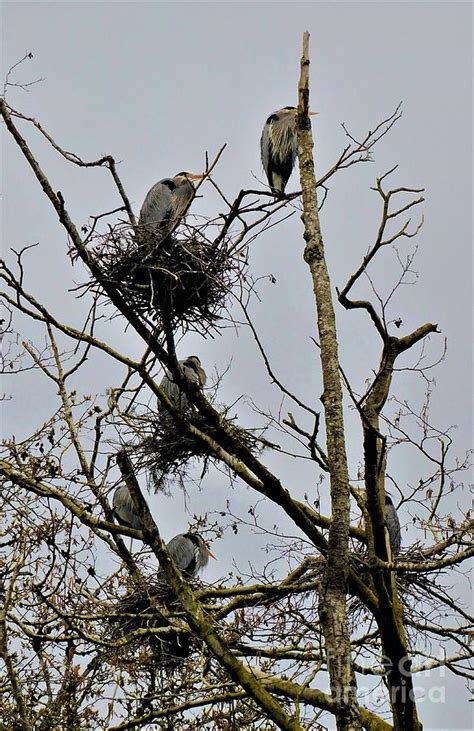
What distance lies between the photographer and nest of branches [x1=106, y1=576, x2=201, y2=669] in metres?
6.02

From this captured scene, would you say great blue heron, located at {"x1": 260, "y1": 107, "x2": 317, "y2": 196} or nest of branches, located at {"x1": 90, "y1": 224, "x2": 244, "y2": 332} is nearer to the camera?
nest of branches, located at {"x1": 90, "y1": 224, "x2": 244, "y2": 332}

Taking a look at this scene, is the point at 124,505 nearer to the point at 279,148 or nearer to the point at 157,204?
the point at 157,204

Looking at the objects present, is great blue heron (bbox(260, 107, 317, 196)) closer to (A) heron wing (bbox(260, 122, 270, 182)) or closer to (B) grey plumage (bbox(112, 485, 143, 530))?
(A) heron wing (bbox(260, 122, 270, 182))

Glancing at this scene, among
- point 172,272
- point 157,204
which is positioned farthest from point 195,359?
point 172,272

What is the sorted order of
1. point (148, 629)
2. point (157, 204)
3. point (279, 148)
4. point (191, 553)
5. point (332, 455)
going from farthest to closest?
1. point (279, 148)
2. point (191, 553)
3. point (157, 204)
4. point (148, 629)
5. point (332, 455)

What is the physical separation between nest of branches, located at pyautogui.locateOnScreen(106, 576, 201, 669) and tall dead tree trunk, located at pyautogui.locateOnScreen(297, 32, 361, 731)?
126cm

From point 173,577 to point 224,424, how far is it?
47.5 inches

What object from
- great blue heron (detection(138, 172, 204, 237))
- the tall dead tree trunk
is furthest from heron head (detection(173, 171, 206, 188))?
the tall dead tree trunk

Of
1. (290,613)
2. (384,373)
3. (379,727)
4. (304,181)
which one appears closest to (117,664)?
(290,613)

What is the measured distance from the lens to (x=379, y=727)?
18.3 feet

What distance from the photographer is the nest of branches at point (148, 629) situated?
6016 mm

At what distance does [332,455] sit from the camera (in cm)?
532

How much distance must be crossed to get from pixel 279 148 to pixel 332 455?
17.5 feet

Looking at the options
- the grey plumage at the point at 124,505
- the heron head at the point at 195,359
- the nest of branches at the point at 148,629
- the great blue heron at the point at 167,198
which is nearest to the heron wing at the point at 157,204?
the great blue heron at the point at 167,198
